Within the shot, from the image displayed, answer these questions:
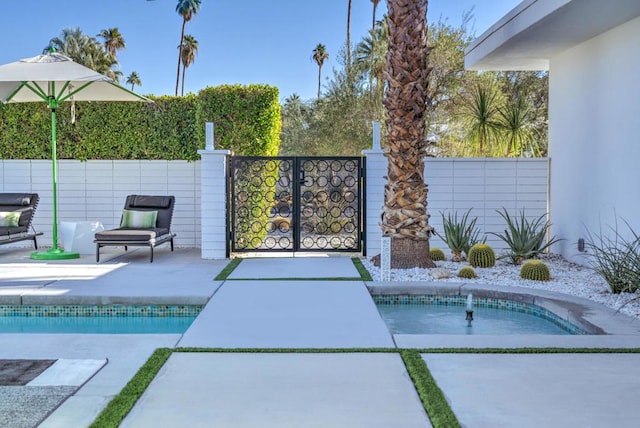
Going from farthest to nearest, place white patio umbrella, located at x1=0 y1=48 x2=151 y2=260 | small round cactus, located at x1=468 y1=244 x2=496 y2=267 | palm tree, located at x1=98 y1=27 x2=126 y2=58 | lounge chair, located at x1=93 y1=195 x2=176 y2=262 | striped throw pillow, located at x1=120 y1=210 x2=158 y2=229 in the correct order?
palm tree, located at x1=98 y1=27 x2=126 y2=58 < striped throw pillow, located at x1=120 y1=210 x2=158 y2=229 < lounge chair, located at x1=93 y1=195 x2=176 y2=262 < white patio umbrella, located at x1=0 y1=48 x2=151 y2=260 < small round cactus, located at x1=468 y1=244 x2=496 y2=267

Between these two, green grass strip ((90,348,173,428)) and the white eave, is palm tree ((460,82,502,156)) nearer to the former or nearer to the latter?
the white eave

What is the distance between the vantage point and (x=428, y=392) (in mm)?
3541

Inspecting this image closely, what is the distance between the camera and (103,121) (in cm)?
1127

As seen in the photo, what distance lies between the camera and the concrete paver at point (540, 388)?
3.20 meters

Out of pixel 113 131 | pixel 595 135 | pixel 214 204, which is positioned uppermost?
pixel 113 131

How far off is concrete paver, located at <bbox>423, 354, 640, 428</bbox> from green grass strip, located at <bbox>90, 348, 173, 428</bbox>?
1.83 meters

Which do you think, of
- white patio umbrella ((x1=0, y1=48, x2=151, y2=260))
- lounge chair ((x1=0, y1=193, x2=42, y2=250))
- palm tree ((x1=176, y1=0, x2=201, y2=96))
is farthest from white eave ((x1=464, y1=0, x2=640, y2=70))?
palm tree ((x1=176, y1=0, x2=201, y2=96))

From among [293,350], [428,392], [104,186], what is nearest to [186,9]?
[104,186]

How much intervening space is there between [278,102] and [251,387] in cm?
780

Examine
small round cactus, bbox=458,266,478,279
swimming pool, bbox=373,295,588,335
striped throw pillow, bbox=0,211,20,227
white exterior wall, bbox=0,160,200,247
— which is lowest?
swimming pool, bbox=373,295,588,335

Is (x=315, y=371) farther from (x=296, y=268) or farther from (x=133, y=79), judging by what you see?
(x=133, y=79)

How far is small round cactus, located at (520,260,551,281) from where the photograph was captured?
754 centimetres

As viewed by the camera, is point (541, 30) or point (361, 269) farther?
point (361, 269)

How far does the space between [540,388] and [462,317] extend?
271 cm
